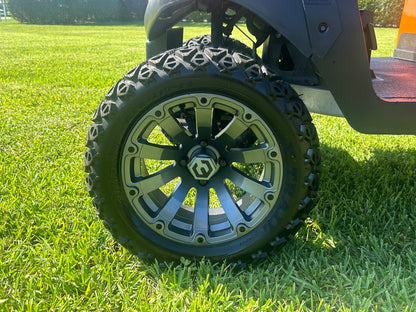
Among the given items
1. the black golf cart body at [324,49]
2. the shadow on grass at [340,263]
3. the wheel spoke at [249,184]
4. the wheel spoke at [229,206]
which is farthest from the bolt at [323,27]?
the shadow on grass at [340,263]

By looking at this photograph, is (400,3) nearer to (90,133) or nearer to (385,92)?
(385,92)

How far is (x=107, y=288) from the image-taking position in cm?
161

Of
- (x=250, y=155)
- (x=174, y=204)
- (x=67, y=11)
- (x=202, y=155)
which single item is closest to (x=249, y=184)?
(x=250, y=155)

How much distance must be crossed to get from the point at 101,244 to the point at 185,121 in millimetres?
786

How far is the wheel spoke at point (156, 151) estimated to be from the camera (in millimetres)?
1606

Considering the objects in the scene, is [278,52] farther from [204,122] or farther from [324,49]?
[204,122]

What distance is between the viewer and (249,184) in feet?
5.38

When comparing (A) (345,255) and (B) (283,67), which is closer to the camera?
(A) (345,255)

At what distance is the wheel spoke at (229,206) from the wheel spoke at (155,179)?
0.68 ft

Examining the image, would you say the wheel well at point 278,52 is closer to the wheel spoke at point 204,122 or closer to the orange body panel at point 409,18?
the wheel spoke at point 204,122

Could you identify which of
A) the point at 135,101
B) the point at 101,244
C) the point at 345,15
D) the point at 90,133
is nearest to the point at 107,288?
the point at 101,244

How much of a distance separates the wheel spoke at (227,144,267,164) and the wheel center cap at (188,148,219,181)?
8 centimetres

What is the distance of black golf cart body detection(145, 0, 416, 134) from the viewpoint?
57.4 inches

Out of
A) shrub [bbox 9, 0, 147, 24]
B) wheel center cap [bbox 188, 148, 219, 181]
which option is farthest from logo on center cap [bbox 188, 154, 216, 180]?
shrub [bbox 9, 0, 147, 24]
